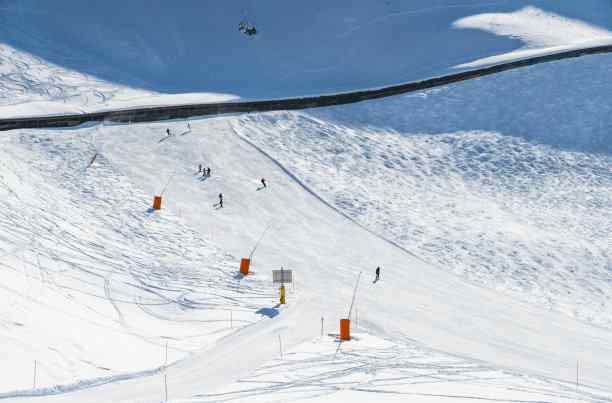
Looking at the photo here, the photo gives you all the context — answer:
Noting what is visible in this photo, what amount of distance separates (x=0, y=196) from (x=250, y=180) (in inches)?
536

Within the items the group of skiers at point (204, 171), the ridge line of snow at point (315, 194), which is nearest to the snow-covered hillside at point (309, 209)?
the ridge line of snow at point (315, 194)

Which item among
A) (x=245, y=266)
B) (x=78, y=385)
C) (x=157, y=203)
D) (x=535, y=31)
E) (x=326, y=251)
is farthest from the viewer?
(x=535, y=31)

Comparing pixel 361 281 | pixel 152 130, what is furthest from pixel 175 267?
pixel 152 130

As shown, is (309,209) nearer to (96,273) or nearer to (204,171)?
(204,171)

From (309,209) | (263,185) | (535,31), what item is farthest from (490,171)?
(535,31)

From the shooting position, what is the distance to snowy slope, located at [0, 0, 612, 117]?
53.5 meters

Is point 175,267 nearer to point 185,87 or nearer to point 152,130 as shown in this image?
point 152,130

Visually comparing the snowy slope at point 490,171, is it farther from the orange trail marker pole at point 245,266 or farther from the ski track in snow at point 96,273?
the ski track in snow at point 96,273

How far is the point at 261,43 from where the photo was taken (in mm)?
63062

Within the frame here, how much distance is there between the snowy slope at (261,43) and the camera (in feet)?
175

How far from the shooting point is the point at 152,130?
43.9 meters

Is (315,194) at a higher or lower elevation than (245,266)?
higher

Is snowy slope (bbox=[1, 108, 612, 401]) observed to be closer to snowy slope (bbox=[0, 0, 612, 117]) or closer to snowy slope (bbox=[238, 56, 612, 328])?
snowy slope (bbox=[238, 56, 612, 328])

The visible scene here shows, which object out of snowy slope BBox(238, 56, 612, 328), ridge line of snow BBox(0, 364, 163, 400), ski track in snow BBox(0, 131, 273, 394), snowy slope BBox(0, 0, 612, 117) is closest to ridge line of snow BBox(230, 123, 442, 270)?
snowy slope BBox(238, 56, 612, 328)
